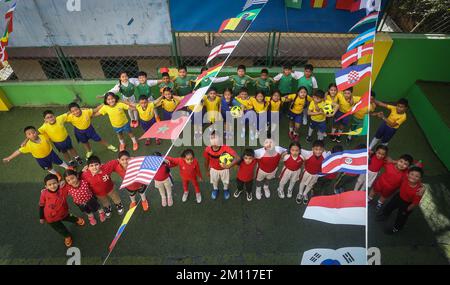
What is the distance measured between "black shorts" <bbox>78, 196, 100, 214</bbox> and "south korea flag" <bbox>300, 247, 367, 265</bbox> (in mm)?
3504

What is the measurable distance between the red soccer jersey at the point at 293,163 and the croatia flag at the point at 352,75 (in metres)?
1.31

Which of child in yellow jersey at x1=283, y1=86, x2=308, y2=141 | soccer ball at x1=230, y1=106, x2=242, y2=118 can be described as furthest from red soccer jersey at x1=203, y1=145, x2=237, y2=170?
child in yellow jersey at x1=283, y1=86, x2=308, y2=141

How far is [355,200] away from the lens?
3.55 metres

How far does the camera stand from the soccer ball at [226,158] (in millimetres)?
5242

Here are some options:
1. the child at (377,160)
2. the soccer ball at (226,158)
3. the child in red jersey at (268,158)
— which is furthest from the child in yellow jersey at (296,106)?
the soccer ball at (226,158)

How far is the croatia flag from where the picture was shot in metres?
4.48

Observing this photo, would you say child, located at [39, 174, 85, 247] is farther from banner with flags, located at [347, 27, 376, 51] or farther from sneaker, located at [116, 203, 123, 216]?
banner with flags, located at [347, 27, 376, 51]

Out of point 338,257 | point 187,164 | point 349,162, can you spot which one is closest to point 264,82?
point 187,164

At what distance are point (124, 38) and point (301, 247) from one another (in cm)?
563

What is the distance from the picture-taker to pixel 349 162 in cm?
397

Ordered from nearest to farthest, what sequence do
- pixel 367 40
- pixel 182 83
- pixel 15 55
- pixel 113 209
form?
pixel 367 40 → pixel 113 209 → pixel 182 83 → pixel 15 55

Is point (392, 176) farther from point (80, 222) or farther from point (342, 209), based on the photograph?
point (80, 222)
